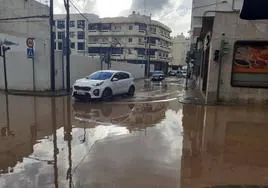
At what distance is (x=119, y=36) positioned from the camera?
59156 mm

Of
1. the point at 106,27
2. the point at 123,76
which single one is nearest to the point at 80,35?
the point at 106,27

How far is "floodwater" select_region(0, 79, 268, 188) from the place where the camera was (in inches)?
190

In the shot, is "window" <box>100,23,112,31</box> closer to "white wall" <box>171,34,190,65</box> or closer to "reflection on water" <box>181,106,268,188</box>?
"white wall" <box>171,34,190,65</box>

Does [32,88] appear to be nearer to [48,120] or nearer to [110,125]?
[48,120]

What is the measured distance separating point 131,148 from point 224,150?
233cm

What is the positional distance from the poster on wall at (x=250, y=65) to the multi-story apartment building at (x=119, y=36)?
43110 millimetres

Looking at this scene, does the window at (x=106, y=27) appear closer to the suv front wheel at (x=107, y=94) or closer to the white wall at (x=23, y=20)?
the white wall at (x=23, y=20)

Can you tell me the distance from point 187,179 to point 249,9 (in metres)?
3.15

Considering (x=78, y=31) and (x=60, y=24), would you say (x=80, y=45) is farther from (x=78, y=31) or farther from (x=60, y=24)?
(x=60, y=24)

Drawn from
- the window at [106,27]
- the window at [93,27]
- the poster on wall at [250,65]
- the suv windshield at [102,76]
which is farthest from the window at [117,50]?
the poster on wall at [250,65]

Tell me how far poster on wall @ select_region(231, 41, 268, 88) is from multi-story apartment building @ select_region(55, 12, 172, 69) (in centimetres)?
4311

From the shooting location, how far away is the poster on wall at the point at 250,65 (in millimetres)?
13469

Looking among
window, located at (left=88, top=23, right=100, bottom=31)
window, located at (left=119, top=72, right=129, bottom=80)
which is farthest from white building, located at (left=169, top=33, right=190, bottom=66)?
window, located at (left=119, top=72, right=129, bottom=80)

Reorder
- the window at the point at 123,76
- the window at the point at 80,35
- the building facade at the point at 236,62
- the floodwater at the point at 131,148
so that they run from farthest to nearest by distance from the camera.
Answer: the window at the point at 80,35, the window at the point at 123,76, the building facade at the point at 236,62, the floodwater at the point at 131,148
